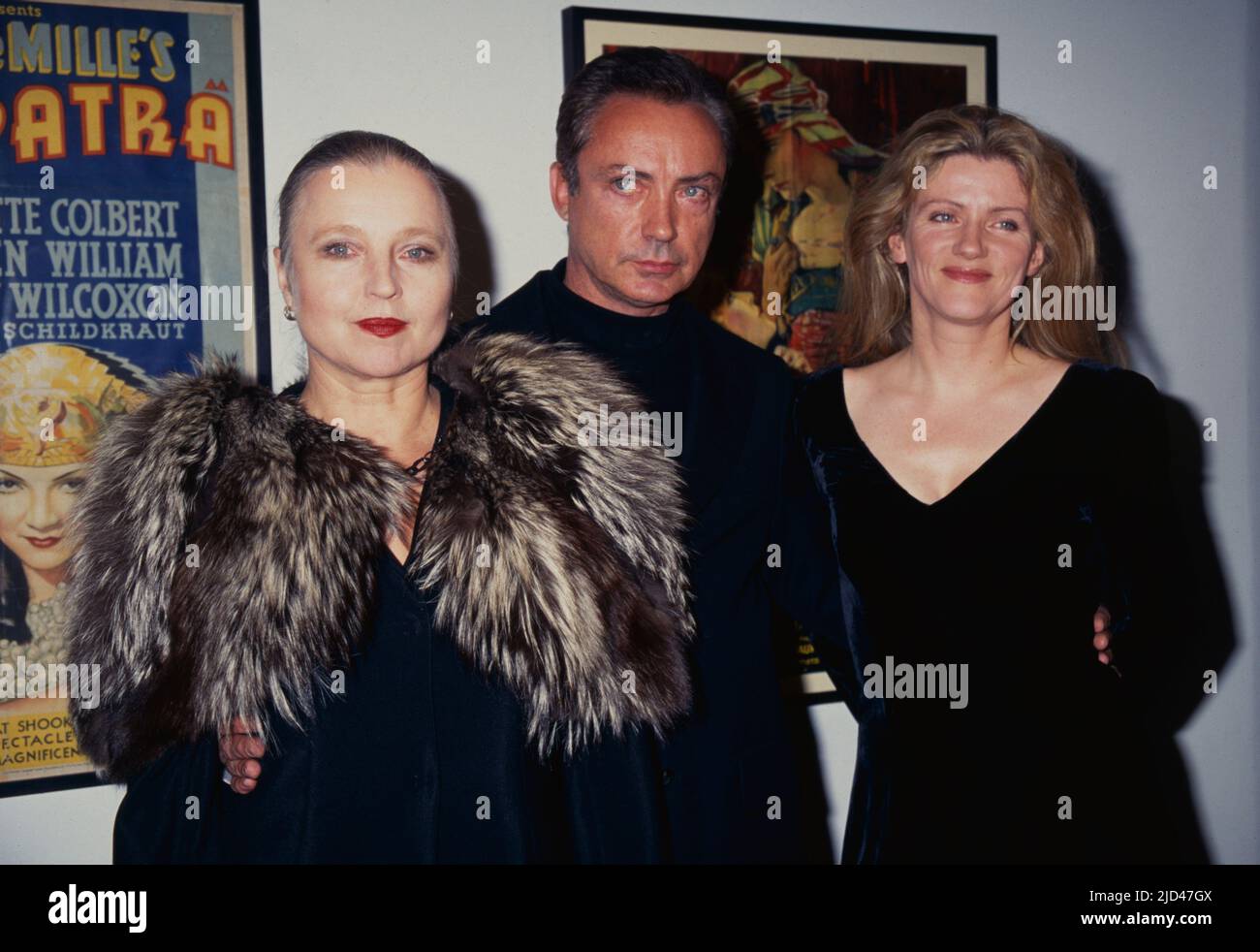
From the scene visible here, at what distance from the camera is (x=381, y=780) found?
1434mm

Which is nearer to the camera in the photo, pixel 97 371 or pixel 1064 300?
pixel 1064 300

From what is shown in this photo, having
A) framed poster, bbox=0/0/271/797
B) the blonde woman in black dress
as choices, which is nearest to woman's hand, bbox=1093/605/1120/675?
the blonde woman in black dress

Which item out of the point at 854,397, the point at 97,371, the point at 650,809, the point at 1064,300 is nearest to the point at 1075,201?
the point at 1064,300

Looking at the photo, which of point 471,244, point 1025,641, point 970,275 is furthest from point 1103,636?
point 471,244

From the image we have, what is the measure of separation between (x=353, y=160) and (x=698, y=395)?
723mm

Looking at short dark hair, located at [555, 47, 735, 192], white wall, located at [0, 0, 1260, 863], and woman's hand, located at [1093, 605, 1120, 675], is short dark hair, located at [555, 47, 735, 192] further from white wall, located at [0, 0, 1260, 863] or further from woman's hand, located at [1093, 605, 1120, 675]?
woman's hand, located at [1093, 605, 1120, 675]

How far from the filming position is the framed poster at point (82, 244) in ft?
6.78

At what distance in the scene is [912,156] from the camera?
1.92 m

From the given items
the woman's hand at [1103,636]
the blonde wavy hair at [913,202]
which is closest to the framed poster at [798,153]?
the blonde wavy hair at [913,202]

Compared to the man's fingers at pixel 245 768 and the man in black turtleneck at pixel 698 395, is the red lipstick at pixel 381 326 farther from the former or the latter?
the man's fingers at pixel 245 768

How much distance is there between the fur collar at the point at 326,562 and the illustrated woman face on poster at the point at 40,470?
668 mm
